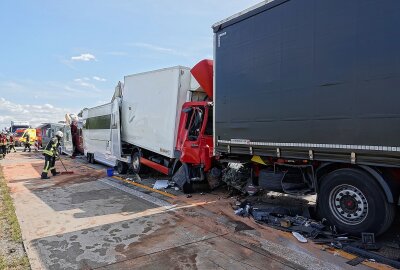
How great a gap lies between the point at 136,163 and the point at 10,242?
651 cm

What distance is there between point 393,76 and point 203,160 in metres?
4.63

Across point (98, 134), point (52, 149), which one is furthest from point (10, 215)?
point (98, 134)

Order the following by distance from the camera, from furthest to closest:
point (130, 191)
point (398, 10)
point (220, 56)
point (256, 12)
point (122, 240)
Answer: point (130, 191)
point (220, 56)
point (256, 12)
point (122, 240)
point (398, 10)

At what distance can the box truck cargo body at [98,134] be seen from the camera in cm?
1332

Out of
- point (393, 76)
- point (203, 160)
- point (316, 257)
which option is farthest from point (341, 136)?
point (203, 160)

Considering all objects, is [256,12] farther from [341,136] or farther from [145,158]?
[145,158]

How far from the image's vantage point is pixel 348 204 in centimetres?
495

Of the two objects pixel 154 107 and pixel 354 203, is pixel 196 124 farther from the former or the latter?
pixel 354 203

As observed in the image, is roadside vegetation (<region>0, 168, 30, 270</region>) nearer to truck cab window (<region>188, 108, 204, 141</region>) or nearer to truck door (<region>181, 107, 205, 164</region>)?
truck door (<region>181, 107, 205, 164</region>)

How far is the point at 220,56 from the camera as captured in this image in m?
6.93

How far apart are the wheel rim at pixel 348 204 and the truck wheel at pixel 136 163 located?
724 centimetres

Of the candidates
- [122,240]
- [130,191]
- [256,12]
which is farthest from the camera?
[130,191]

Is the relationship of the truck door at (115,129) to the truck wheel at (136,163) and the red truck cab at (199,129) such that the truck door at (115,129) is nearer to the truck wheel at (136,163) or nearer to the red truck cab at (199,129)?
the truck wheel at (136,163)

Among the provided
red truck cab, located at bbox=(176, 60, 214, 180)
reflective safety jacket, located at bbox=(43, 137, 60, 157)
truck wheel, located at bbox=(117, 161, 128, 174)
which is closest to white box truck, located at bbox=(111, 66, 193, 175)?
truck wheel, located at bbox=(117, 161, 128, 174)
